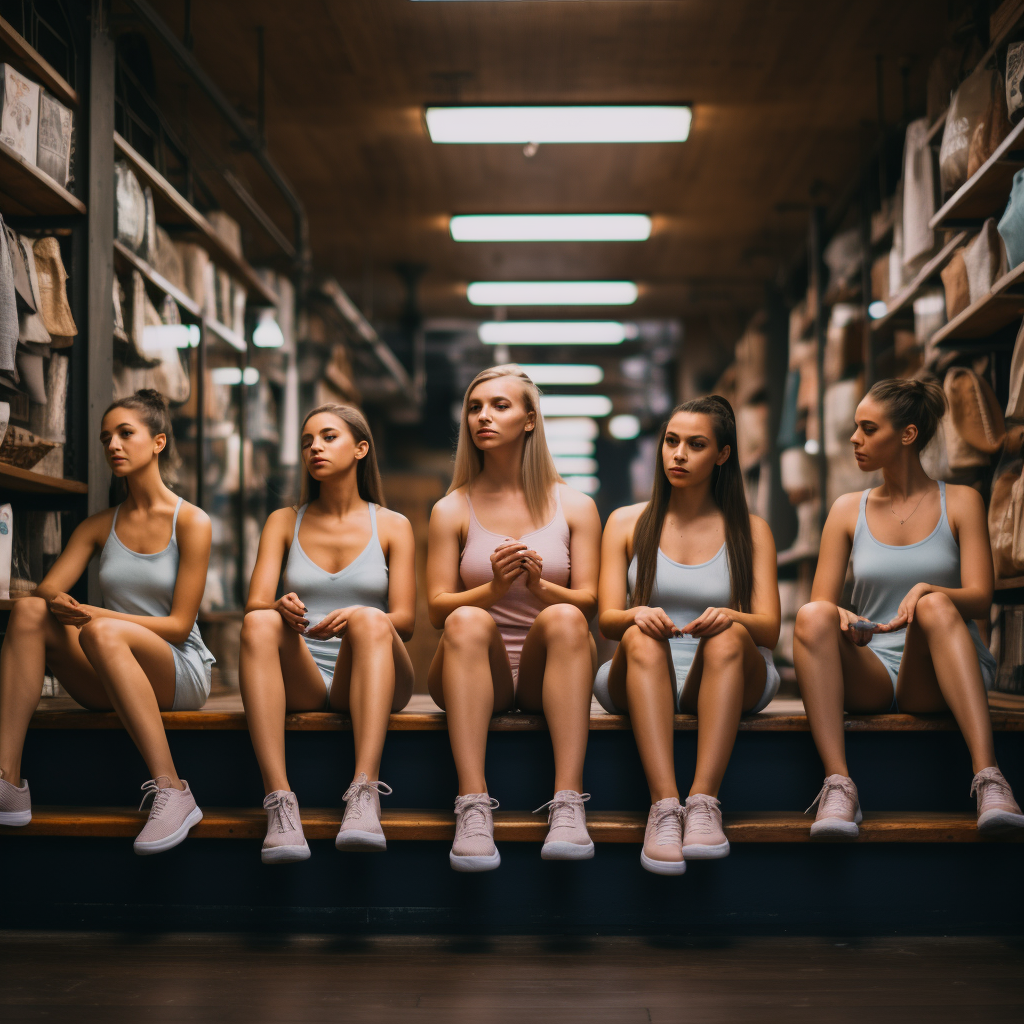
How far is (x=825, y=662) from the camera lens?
7.09 feet

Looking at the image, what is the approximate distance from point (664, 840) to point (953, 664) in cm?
71

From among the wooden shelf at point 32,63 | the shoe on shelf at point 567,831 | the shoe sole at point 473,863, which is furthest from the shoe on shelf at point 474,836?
the wooden shelf at point 32,63

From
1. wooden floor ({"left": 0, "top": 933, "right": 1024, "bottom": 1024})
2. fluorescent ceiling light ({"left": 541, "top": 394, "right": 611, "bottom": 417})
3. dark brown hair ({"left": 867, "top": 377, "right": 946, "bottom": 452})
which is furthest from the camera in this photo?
fluorescent ceiling light ({"left": 541, "top": 394, "right": 611, "bottom": 417})

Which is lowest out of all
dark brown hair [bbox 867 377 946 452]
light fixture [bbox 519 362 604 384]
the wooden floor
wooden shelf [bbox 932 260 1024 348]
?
the wooden floor

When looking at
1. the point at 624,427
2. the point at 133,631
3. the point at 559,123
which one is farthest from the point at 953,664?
the point at 624,427

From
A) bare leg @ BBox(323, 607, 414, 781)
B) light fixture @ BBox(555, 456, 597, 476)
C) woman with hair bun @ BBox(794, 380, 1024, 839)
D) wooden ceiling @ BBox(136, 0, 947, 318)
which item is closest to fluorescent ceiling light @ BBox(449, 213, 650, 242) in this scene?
wooden ceiling @ BBox(136, 0, 947, 318)

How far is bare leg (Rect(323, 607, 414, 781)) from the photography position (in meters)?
2.10

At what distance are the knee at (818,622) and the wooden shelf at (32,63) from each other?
234cm

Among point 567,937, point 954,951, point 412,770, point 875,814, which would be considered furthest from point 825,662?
point 412,770

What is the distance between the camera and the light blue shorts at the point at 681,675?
2365 millimetres

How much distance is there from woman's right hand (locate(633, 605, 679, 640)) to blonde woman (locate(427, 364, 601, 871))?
0.38 feet

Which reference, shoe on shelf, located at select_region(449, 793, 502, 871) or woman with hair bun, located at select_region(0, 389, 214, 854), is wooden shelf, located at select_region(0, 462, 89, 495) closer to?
woman with hair bun, located at select_region(0, 389, 214, 854)

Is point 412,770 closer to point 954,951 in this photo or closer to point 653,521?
point 653,521

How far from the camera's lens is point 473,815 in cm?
201
